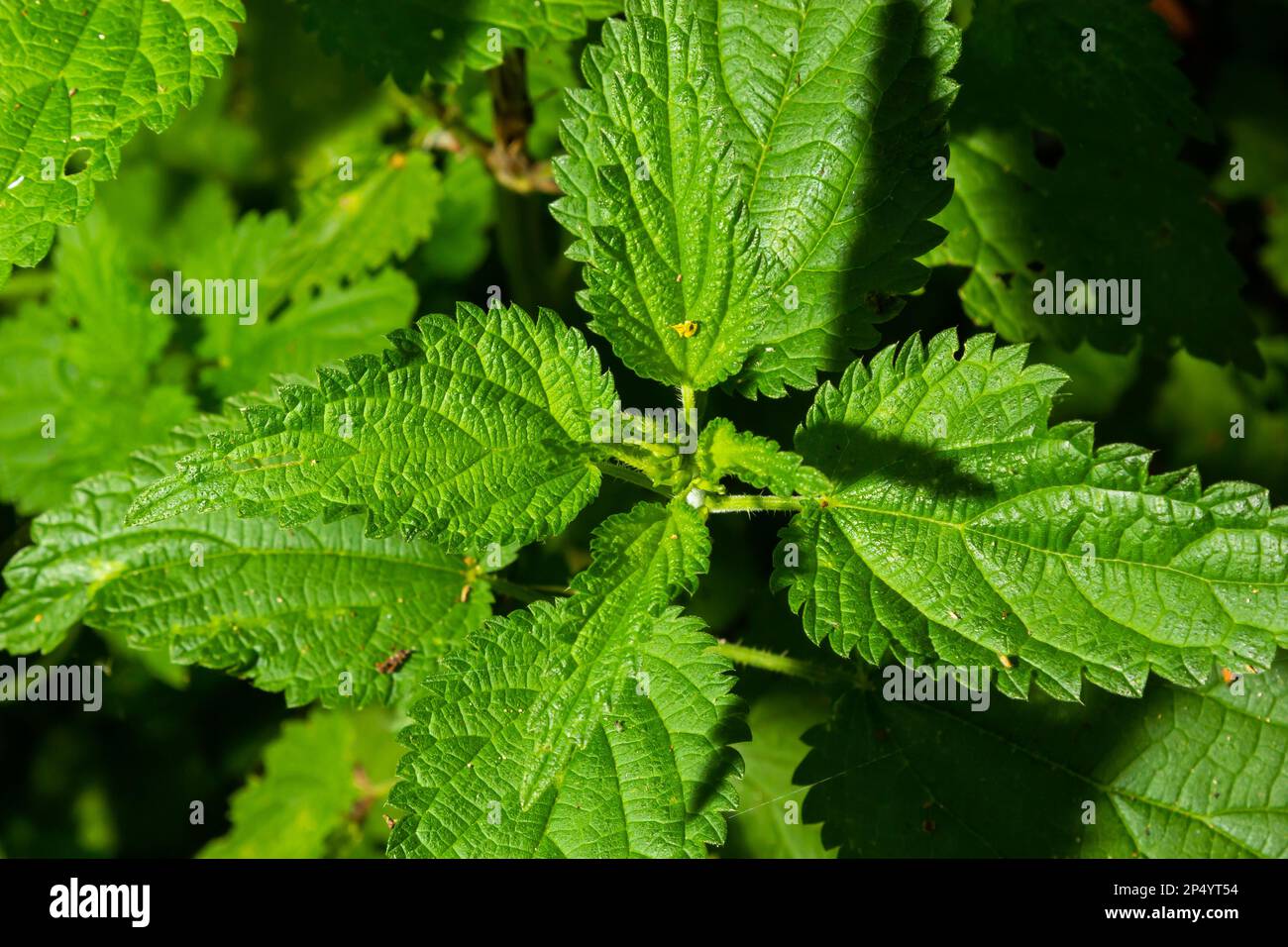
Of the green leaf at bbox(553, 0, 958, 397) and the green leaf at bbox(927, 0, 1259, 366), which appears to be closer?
the green leaf at bbox(553, 0, 958, 397)

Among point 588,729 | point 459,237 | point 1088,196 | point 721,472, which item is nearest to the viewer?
point 588,729

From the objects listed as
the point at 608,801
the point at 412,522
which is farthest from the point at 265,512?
the point at 608,801

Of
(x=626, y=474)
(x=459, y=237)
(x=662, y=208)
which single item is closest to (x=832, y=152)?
(x=662, y=208)

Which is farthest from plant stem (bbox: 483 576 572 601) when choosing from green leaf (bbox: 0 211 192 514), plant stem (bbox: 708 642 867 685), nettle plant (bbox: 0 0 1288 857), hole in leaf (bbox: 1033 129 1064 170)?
hole in leaf (bbox: 1033 129 1064 170)

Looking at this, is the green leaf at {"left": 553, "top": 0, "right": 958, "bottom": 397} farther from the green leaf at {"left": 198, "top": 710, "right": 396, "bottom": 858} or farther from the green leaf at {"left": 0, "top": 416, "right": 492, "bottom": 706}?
the green leaf at {"left": 198, "top": 710, "right": 396, "bottom": 858}

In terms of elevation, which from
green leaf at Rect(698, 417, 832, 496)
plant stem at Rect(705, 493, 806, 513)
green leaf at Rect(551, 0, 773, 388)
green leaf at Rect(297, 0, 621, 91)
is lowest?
plant stem at Rect(705, 493, 806, 513)

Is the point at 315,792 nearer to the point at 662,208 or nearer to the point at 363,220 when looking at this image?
the point at 363,220

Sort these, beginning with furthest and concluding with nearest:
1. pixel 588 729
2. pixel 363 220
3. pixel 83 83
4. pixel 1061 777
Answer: pixel 363 220 < pixel 1061 777 < pixel 83 83 < pixel 588 729
